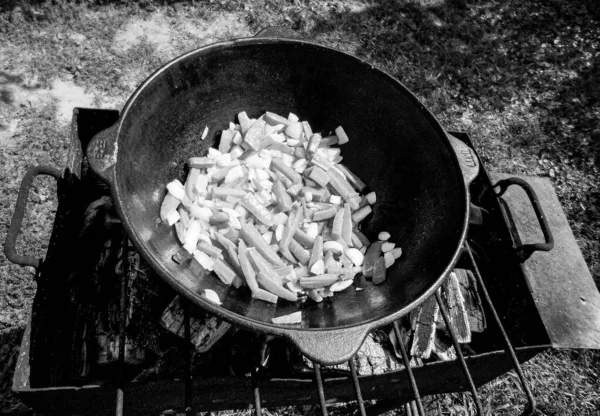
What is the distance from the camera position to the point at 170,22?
4906 millimetres

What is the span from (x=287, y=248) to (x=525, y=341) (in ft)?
4.88

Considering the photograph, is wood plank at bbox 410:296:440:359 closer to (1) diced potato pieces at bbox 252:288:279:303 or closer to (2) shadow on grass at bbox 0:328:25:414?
(1) diced potato pieces at bbox 252:288:279:303

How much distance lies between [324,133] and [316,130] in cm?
6

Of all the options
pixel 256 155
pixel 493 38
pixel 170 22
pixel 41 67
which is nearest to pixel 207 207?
pixel 256 155

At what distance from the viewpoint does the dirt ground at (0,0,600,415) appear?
3.40 metres

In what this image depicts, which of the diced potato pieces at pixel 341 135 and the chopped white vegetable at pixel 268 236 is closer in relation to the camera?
the chopped white vegetable at pixel 268 236

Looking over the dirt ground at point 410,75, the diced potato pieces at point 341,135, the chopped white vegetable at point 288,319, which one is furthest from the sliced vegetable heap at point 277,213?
the dirt ground at point 410,75

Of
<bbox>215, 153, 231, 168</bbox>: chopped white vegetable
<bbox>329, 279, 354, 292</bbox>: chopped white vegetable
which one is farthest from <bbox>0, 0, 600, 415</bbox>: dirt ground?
<bbox>215, 153, 231, 168</bbox>: chopped white vegetable

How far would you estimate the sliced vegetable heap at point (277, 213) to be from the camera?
2197 mm

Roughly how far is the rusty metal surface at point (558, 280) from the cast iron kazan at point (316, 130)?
0.98 metres

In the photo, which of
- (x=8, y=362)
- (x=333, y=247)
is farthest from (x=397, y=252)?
(x=8, y=362)

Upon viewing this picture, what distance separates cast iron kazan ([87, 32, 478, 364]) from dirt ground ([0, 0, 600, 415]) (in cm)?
158

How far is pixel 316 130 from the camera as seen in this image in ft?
9.02

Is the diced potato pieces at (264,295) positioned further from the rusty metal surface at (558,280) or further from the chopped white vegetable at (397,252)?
the rusty metal surface at (558,280)
